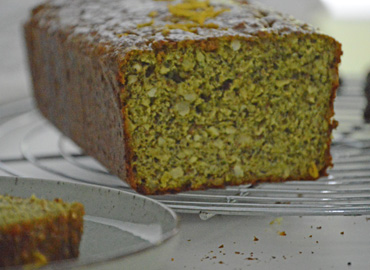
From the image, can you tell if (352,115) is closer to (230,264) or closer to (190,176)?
(190,176)

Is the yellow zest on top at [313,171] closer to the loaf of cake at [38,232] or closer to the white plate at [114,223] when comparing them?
the white plate at [114,223]

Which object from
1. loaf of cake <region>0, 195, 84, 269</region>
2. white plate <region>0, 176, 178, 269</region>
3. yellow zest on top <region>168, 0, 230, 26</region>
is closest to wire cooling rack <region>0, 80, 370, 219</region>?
white plate <region>0, 176, 178, 269</region>

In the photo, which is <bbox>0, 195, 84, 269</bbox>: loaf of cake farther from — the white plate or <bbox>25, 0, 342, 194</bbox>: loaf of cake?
<bbox>25, 0, 342, 194</bbox>: loaf of cake

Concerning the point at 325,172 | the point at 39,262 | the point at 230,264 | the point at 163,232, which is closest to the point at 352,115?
the point at 325,172

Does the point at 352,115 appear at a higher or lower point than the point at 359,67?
higher

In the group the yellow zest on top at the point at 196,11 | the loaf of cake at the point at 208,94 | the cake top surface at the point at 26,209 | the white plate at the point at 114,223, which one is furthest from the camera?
the yellow zest on top at the point at 196,11

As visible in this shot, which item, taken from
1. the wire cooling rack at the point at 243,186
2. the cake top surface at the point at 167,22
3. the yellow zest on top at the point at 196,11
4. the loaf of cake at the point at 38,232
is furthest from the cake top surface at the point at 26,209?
the yellow zest on top at the point at 196,11
